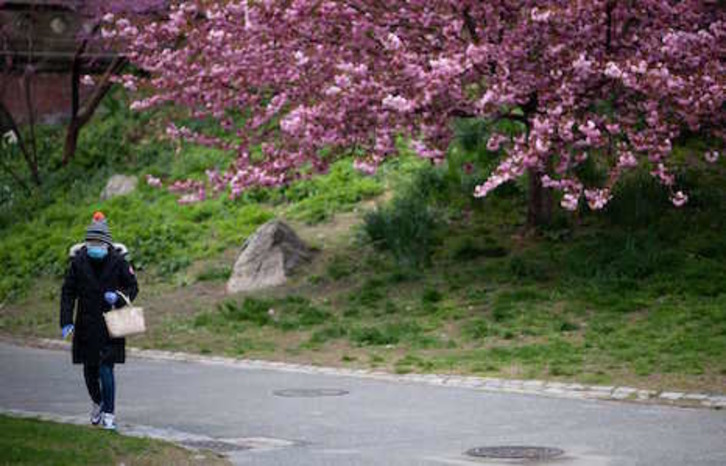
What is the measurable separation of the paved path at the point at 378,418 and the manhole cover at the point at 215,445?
0.27 metres

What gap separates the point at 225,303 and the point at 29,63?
53.0ft

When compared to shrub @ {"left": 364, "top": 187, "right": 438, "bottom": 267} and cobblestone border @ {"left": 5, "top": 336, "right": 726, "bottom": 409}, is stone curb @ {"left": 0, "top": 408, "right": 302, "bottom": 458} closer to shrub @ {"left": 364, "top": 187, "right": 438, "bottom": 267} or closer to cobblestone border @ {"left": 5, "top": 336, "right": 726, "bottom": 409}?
cobblestone border @ {"left": 5, "top": 336, "right": 726, "bottom": 409}

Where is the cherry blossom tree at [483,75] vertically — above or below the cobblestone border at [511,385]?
above

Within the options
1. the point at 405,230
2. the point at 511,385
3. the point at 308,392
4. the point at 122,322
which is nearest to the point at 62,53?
the point at 405,230

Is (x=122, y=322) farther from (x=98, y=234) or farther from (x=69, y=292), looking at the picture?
(x=98, y=234)

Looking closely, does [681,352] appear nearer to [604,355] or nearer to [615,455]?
[604,355]

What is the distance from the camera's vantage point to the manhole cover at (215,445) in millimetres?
11078

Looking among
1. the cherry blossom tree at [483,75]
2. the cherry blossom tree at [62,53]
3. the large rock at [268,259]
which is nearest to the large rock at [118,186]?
the cherry blossom tree at [62,53]

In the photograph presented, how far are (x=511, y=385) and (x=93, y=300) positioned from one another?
15.3 ft

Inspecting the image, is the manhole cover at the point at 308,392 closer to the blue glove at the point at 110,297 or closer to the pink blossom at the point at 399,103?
the blue glove at the point at 110,297

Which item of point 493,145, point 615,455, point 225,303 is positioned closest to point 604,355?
point 493,145

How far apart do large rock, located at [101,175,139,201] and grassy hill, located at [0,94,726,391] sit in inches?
24.6

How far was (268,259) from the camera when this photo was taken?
24531 mm

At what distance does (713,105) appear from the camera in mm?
20094
